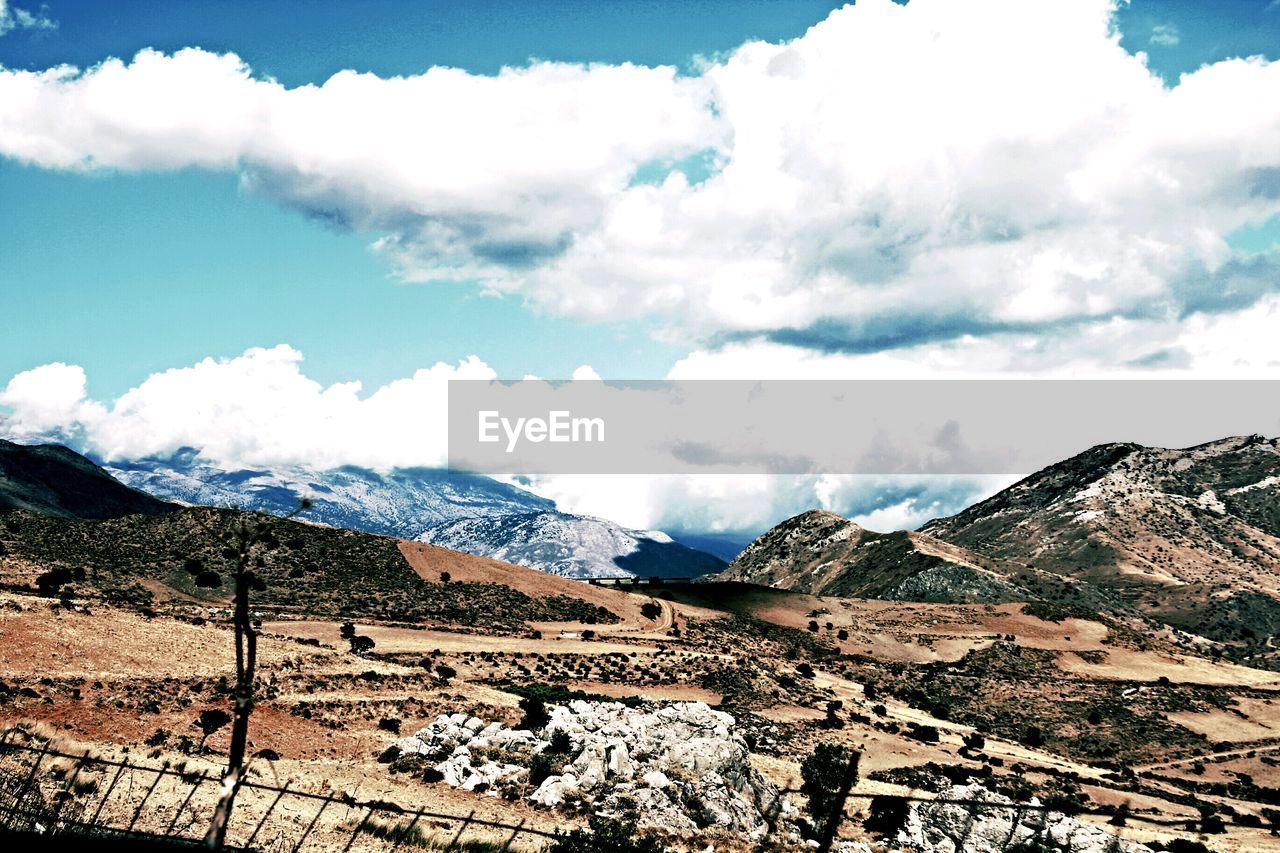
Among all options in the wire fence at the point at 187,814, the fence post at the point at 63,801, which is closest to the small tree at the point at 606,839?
the wire fence at the point at 187,814

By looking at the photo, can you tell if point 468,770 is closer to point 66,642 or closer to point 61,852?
point 61,852

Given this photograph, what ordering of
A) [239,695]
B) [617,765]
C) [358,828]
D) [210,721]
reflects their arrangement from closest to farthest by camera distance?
[239,695], [358,828], [210,721], [617,765]

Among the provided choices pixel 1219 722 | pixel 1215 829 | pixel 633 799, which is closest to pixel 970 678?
pixel 1219 722

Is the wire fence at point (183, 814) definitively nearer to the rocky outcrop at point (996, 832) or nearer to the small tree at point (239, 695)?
the small tree at point (239, 695)

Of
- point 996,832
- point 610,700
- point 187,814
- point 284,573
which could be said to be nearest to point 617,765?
point 610,700

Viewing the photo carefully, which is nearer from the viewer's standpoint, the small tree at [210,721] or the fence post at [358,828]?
the fence post at [358,828]

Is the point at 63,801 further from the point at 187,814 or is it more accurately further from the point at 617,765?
the point at 617,765
